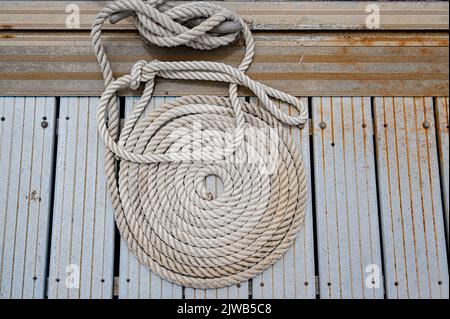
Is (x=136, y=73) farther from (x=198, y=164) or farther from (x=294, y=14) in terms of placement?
(x=294, y=14)

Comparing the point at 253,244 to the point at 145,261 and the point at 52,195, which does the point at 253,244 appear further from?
the point at 52,195

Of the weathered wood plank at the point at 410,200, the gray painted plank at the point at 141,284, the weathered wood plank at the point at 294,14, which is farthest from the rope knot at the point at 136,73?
the weathered wood plank at the point at 410,200

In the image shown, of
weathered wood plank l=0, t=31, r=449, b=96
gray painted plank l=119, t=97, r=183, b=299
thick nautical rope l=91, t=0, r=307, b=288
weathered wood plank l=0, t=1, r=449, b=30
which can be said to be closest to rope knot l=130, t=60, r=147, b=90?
thick nautical rope l=91, t=0, r=307, b=288

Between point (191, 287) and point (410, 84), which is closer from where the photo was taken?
point (191, 287)

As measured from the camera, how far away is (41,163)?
6.93ft

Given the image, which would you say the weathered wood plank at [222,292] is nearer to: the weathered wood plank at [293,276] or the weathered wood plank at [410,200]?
the weathered wood plank at [293,276]

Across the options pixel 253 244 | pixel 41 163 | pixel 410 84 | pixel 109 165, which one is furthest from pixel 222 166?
pixel 410 84

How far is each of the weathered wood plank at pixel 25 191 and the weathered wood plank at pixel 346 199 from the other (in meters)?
1.20

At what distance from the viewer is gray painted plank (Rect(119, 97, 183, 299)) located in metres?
2.02

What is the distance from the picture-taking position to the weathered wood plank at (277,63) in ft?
7.17

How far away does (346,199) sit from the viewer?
2.10 metres

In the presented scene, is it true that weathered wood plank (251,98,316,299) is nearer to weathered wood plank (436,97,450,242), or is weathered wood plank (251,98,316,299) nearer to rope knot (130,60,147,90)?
weathered wood plank (436,97,450,242)

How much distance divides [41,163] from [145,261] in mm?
645

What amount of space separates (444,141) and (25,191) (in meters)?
1.90
